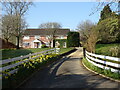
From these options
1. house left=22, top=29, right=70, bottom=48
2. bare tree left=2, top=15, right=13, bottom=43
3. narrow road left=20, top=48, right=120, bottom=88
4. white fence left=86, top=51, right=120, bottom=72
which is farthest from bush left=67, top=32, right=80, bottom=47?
narrow road left=20, top=48, right=120, bottom=88

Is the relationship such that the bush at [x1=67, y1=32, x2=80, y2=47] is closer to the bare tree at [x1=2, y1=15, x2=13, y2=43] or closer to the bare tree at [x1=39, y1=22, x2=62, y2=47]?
the bare tree at [x1=39, y1=22, x2=62, y2=47]

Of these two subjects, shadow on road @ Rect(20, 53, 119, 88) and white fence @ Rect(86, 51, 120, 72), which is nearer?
shadow on road @ Rect(20, 53, 119, 88)

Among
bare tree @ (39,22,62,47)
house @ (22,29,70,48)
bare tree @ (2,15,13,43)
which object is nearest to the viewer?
bare tree @ (2,15,13,43)

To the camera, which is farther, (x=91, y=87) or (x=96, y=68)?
(x=96, y=68)

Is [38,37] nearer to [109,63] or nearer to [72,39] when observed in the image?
[72,39]

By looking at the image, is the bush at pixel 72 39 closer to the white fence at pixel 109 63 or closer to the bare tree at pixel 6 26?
the bare tree at pixel 6 26

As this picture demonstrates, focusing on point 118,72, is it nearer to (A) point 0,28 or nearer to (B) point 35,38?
(A) point 0,28

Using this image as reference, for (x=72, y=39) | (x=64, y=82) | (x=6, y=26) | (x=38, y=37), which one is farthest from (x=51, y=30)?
(x=64, y=82)

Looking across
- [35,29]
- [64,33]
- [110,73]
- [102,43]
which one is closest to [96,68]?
[110,73]

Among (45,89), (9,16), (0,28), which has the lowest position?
(45,89)

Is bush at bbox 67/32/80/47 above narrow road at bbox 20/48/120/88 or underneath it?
above

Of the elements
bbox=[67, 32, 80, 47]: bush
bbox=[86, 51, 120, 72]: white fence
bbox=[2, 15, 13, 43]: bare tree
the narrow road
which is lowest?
the narrow road

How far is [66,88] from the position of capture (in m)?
6.84

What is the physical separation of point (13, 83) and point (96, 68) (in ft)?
18.7
